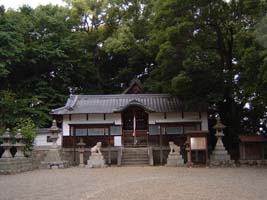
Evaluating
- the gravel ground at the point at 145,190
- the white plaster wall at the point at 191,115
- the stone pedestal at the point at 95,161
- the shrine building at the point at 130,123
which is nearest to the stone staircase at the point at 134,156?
the shrine building at the point at 130,123

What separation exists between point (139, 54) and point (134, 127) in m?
9.56

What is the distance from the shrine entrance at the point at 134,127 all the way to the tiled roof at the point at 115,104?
683 millimetres

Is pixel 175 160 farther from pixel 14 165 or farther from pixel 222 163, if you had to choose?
pixel 14 165

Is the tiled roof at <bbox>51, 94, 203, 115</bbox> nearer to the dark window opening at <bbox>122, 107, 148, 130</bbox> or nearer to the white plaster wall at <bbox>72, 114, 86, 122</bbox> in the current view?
the white plaster wall at <bbox>72, 114, 86, 122</bbox>

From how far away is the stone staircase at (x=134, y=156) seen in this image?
2100 centimetres

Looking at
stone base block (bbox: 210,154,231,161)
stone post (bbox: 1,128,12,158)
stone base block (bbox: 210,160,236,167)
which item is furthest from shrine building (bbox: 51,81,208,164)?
stone post (bbox: 1,128,12,158)

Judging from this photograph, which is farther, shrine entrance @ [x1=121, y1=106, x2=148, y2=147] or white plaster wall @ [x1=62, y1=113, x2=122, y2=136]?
white plaster wall @ [x1=62, y1=113, x2=122, y2=136]

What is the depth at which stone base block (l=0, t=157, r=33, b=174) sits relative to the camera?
1708 cm

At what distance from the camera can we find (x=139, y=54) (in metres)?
32.2

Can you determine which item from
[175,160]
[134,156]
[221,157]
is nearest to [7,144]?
[134,156]

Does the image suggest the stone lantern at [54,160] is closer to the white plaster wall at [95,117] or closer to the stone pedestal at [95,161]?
the stone pedestal at [95,161]

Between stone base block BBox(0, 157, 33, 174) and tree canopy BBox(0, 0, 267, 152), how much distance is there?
20.9 feet

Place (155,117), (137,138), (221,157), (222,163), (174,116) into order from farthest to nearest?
(155,117) < (174,116) < (137,138) < (221,157) < (222,163)

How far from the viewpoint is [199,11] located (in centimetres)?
2097
